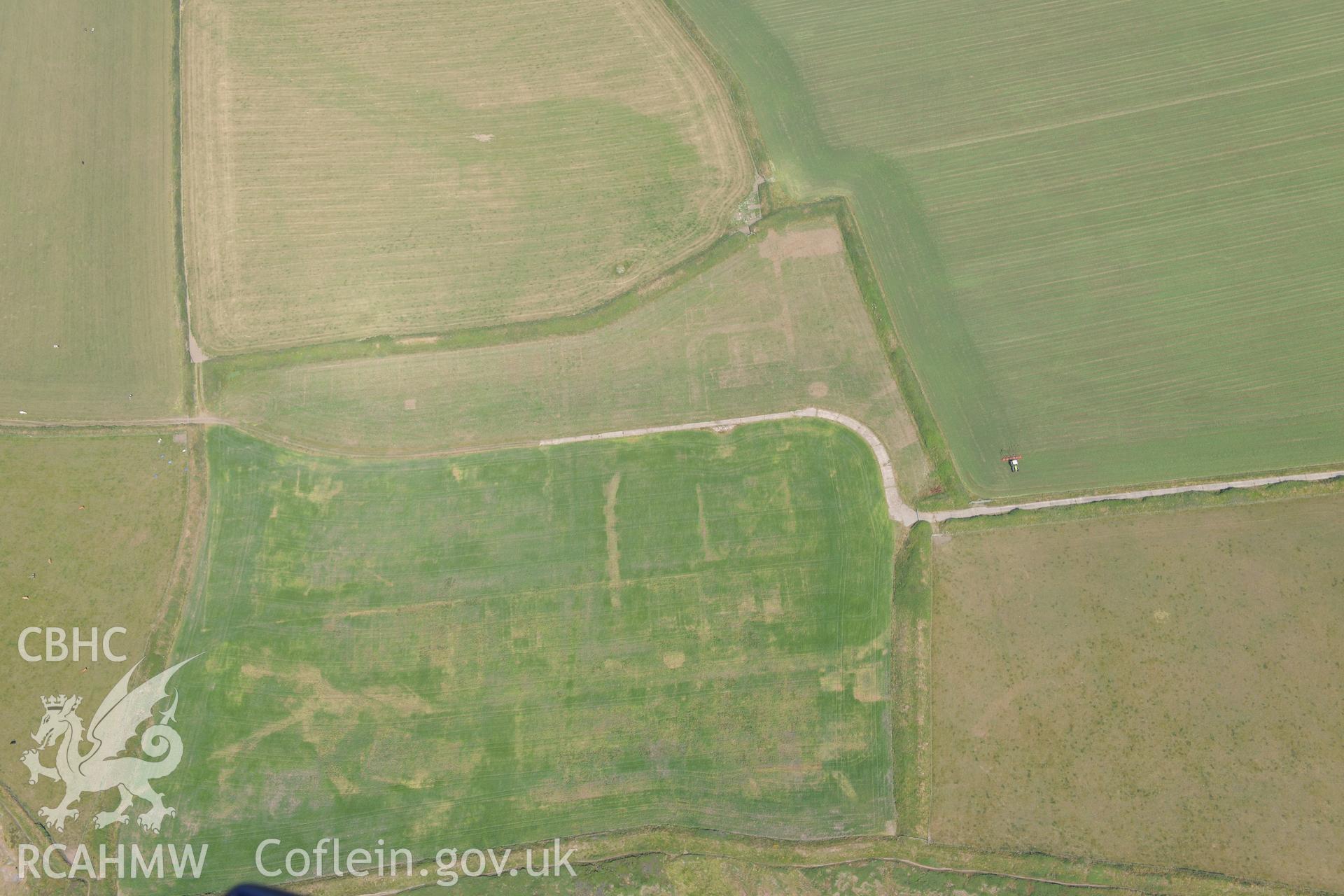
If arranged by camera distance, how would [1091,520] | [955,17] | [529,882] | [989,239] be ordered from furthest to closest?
[955,17] → [989,239] → [1091,520] → [529,882]

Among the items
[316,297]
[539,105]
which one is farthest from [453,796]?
[539,105]

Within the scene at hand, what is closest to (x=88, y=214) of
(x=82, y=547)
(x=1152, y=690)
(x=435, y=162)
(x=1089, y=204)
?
(x=82, y=547)

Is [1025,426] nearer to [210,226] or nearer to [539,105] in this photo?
[539,105]

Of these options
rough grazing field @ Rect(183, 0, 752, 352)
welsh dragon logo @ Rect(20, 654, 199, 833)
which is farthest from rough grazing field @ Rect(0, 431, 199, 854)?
rough grazing field @ Rect(183, 0, 752, 352)

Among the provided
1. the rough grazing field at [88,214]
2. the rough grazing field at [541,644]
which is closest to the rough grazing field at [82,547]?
the rough grazing field at [88,214]

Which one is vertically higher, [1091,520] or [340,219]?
[340,219]

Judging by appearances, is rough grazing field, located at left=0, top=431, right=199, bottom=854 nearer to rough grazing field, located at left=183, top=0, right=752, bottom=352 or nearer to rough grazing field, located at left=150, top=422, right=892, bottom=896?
rough grazing field, located at left=150, top=422, right=892, bottom=896

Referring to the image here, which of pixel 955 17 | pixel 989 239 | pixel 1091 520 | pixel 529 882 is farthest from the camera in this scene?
pixel 955 17
